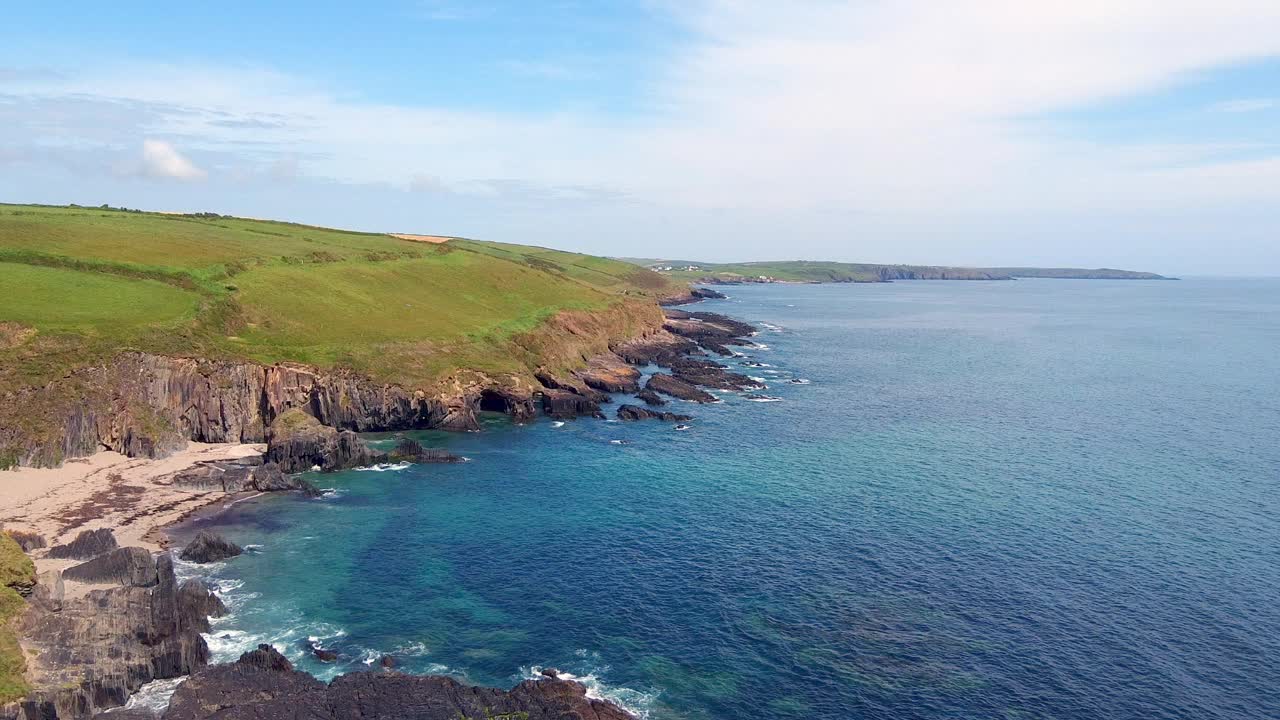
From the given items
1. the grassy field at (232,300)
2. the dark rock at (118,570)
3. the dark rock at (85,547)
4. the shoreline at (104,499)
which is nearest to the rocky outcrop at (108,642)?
the dark rock at (118,570)

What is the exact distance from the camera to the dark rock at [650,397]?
364 ft

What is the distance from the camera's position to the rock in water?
55062mm

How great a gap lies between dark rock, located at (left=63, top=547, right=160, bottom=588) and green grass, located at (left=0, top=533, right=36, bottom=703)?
14.5ft

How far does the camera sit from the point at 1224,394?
116375 millimetres

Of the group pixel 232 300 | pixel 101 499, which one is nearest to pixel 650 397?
pixel 232 300

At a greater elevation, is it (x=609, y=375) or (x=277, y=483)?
(x=609, y=375)

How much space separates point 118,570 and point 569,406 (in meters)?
60.3

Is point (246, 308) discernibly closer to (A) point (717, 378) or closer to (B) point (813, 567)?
(A) point (717, 378)

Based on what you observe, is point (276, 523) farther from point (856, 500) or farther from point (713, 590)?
point (856, 500)

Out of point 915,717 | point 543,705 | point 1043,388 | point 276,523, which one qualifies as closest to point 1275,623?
point 915,717

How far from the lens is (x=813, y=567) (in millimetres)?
55125

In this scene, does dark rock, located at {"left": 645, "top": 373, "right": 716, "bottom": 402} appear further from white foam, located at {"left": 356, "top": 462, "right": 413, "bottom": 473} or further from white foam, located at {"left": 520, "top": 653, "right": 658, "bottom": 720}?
white foam, located at {"left": 520, "top": 653, "right": 658, "bottom": 720}

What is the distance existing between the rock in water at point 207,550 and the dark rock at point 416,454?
25437 millimetres

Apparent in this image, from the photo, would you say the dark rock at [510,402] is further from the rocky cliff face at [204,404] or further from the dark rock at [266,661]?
the dark rock at [266,661]
